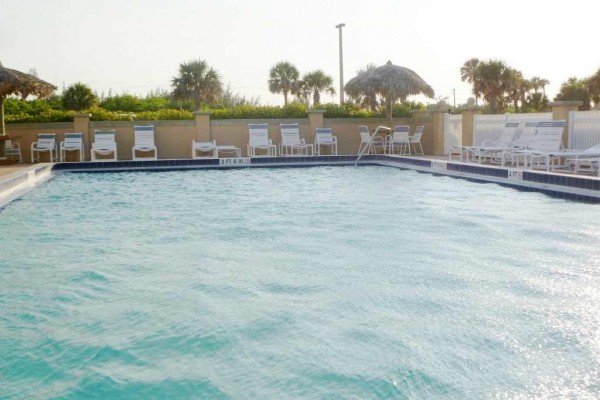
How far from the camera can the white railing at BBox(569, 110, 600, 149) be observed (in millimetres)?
10414

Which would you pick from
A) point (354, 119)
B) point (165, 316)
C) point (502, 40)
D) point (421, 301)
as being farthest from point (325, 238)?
point (502, 40)

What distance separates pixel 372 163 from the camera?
1391 cm

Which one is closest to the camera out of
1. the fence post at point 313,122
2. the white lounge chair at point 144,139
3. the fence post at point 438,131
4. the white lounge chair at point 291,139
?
the white lounge chair at point 144,139

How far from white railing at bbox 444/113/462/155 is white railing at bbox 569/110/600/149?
4257 millimetres

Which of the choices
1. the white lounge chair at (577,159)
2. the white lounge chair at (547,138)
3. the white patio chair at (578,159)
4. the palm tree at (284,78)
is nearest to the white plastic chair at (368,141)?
the white lounge chair at (547,138)

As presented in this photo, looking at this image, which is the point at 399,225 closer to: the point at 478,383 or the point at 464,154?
the point at 478,383

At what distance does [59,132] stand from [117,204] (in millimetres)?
7234

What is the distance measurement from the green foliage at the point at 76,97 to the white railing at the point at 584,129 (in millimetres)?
21790

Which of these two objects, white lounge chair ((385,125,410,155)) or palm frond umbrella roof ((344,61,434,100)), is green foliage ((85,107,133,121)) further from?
white lounge chair ((385,125,410,155))

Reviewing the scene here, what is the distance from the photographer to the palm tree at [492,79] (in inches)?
1435

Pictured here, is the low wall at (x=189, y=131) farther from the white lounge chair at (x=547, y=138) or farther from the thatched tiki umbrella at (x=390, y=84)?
the white lounge chair at (x=547, y=138)

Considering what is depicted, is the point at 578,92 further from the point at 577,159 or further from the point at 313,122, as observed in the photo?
the point at 577,159

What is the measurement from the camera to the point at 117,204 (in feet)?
26.3

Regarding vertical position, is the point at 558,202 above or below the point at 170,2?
below
